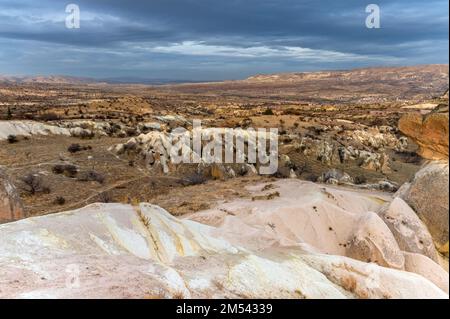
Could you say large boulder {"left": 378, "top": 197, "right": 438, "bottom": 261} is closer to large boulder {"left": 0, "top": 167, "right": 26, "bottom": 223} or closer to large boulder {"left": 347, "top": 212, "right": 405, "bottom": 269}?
large boulder {"left": 347, "top": 212, "right": 405, "bottom": 269}

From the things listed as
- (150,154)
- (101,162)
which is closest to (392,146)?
(150,154)

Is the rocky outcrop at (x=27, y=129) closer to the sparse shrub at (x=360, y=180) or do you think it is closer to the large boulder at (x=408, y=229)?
the sparse shrub at (x=360, y=180)

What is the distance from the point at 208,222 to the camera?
11.2 metres

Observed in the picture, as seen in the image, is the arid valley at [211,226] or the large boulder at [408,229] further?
the large boulder at [408,229]

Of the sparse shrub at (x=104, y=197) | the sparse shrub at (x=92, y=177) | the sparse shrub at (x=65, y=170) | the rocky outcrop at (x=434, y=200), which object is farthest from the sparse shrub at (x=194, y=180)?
the rocky outcrop at (x=434, y=200)

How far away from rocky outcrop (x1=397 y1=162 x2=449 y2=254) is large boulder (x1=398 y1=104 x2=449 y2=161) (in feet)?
1.43

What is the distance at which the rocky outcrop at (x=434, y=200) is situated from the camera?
1012cm

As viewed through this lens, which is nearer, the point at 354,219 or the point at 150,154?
the point at 354,219

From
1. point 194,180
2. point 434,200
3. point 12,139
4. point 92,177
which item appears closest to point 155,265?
point 434,200

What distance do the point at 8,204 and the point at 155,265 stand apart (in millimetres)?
5478

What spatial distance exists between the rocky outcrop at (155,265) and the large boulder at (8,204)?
2.64 meters
